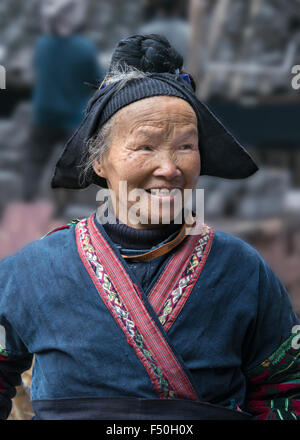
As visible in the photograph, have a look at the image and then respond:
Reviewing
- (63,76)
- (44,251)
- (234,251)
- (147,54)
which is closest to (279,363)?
(234,251)

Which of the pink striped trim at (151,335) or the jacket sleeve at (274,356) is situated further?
the jacket sleeve at (274,356)

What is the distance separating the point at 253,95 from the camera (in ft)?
18.3

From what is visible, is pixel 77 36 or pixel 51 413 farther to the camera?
pixel 77 36

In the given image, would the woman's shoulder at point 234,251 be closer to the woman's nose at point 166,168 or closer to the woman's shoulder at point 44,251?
the woman's nose at point 166,168

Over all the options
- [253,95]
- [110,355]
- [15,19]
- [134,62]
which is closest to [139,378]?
[110,355]

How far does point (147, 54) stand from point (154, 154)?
28 centimetres

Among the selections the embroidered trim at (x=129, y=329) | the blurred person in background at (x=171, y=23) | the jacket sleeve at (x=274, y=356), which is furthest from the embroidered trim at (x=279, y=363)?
the blurred person in background at (x=171, y=23)

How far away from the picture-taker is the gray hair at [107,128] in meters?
1.58

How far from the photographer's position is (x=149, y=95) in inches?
60.7

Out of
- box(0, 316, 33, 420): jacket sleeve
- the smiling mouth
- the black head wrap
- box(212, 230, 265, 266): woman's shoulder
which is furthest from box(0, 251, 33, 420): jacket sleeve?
box(212, 230, 265, 266): woman's shoulder

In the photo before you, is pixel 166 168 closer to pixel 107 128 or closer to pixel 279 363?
pixel 107 128

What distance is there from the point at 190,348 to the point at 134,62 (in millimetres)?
739

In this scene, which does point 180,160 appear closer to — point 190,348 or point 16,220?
point 190,348

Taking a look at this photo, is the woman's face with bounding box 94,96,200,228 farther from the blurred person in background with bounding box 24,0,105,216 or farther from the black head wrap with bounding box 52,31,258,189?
the blurred person in background with bounding box 24,0,105,216
